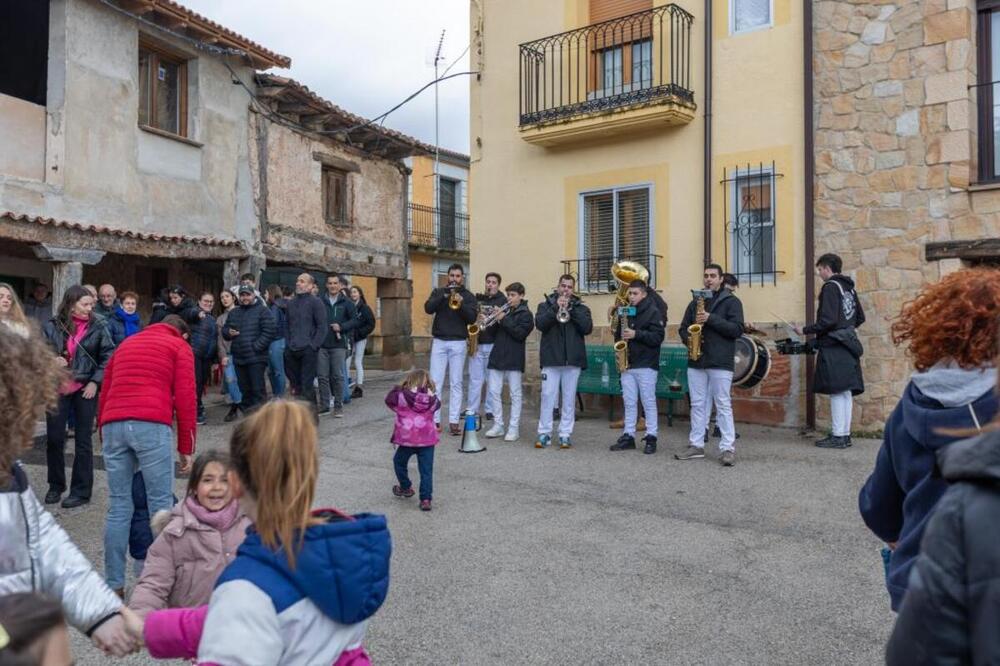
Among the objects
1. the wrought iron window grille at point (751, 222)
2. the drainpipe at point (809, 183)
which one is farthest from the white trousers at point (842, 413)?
the wrought iron window grille at point (751, 222)

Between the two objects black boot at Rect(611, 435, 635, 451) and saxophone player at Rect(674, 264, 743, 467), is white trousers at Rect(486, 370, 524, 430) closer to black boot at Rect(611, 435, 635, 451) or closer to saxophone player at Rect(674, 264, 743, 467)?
black boot at Rect(611, 435, 635, 451)

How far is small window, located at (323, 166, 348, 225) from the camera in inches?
653

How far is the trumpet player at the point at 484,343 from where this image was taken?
400 inches

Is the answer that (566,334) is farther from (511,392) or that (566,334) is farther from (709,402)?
(709,402)

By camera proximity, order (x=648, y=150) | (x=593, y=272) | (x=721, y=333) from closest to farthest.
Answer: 1. (x=721, y=333)
2. (x=648, y=150)
3. (x=593, y=272)

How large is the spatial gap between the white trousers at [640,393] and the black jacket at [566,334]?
574 mm

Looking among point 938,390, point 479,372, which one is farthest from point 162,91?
point 938,390

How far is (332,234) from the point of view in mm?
16625

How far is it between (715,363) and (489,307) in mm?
2922

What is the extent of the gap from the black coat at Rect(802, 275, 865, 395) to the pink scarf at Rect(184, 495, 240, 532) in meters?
6.74

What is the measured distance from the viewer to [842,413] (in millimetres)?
8750

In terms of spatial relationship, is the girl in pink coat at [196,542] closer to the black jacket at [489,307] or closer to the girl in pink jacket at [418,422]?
the girl in pink jacket at [418,422]

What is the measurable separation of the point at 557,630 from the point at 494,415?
588cm

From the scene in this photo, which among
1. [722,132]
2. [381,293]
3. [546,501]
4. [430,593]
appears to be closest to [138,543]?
[430,593]
